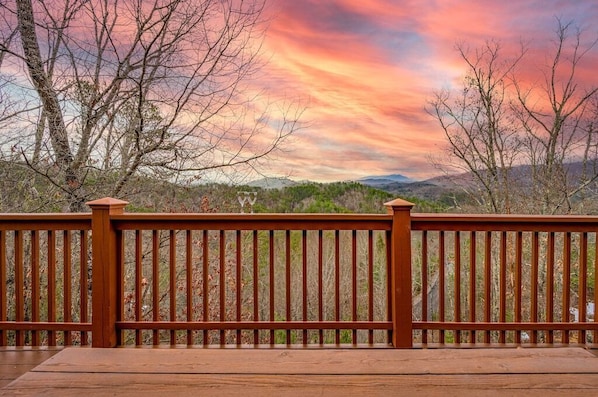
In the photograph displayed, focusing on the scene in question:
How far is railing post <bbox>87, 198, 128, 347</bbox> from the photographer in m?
2.68

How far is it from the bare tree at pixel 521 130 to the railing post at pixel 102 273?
506cm

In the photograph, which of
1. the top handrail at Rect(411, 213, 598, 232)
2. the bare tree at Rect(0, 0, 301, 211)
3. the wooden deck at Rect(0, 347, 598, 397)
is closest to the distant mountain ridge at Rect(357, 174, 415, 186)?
the bare tree at Rect(0, 0, 301, 211)

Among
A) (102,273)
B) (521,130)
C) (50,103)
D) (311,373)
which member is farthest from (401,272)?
(50,103)

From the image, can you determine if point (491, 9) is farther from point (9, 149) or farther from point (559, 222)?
point (9, 149)

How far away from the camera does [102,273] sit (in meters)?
2.70

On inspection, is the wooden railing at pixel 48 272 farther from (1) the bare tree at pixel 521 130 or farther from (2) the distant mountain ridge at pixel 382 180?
(1) the bare tree at pixel 521 130

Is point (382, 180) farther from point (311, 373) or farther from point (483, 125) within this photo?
point (311, 373)

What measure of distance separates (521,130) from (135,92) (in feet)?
19.6

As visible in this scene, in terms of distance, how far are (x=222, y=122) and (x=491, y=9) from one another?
13.2 ft

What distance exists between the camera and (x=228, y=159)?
19.9 feet

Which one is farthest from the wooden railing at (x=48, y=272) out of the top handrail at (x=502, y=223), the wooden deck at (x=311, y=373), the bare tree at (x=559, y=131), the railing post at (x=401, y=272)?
the bare tree at (x=559, y=131)

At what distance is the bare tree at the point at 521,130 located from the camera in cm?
588

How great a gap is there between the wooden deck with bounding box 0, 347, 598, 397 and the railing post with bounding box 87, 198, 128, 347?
53.8 inches

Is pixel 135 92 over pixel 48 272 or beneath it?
over
